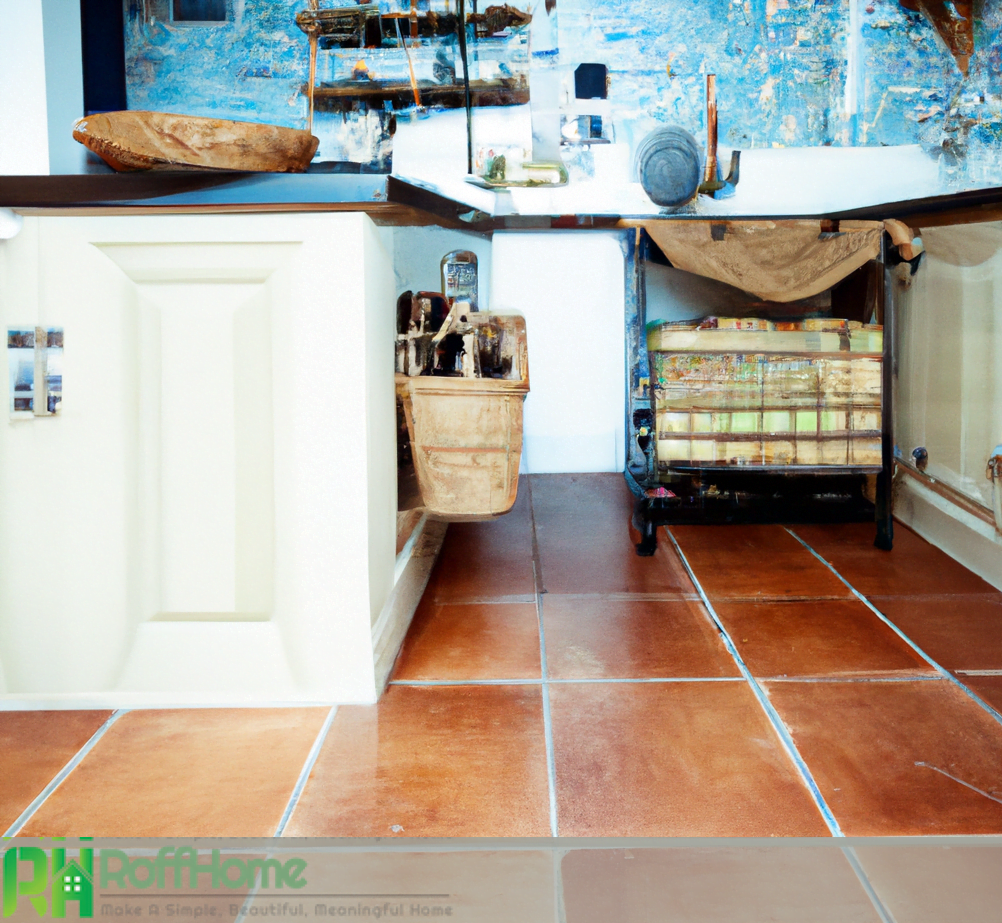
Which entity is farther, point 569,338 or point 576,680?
point 569,338

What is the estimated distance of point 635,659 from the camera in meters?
1.59

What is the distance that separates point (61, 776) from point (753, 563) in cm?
187

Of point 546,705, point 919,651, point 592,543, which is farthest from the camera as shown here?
point 592,543

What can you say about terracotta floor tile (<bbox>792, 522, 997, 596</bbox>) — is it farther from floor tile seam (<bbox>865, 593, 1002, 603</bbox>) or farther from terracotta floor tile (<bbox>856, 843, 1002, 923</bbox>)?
terracotta floor tile (<bbox>856, 843, 1002, 923</bbox>)

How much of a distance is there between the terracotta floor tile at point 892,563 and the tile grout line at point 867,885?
1.19 metres

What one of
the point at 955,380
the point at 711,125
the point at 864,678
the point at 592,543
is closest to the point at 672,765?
the point at 864,678

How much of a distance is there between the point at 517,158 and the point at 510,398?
68.4 inches

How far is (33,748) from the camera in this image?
1236 mm

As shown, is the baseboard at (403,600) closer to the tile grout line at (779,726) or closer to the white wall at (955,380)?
the tile grout line at (779,726)

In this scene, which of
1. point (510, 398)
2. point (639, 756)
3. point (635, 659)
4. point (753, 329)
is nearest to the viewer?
point (639, 756)

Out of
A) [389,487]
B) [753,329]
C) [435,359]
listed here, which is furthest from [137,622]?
[753,329]

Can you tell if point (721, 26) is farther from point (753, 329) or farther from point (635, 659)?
point (635, 659)

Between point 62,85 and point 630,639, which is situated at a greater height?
point 62,85

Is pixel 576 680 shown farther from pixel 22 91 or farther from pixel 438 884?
pixel 22 91
